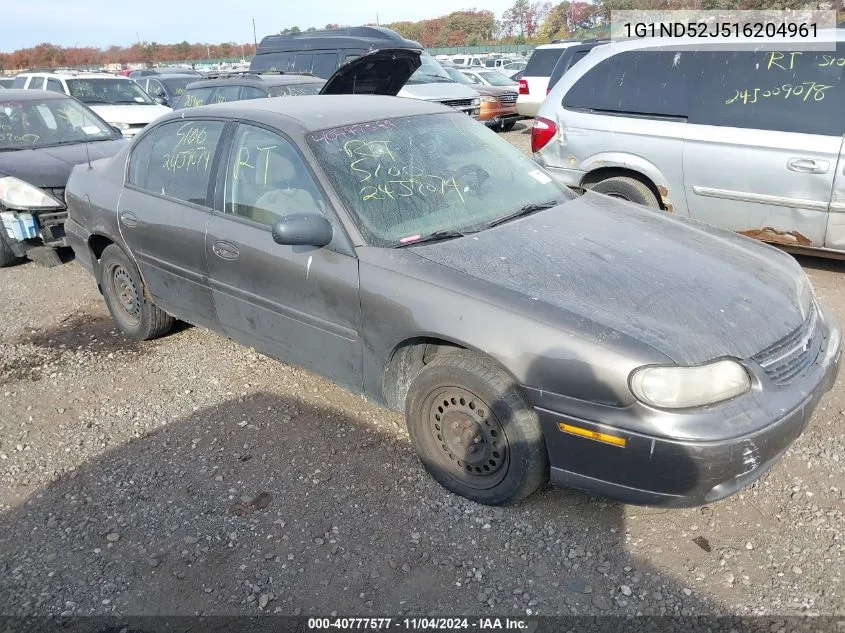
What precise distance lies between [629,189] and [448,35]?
226ft

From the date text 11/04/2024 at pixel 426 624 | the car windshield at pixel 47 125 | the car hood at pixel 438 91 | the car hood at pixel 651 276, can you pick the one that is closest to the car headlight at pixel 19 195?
the car windshield at pixel 47 125

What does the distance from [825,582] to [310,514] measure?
2.11 metres

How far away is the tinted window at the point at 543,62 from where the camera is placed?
562 inches

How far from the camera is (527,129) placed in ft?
52.5

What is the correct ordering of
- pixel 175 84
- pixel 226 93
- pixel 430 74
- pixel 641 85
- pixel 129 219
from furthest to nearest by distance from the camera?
pixel 175 84, pixel 430 74, pixel 226 93, pixel 641 85, pixel 129 219

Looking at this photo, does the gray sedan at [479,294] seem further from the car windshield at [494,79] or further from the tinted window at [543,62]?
the car windshield at [494,79]

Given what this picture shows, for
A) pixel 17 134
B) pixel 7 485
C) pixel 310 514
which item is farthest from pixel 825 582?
pixel 17 134

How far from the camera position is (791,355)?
2621 millimetres

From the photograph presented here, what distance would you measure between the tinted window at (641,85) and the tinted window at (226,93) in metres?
5.00

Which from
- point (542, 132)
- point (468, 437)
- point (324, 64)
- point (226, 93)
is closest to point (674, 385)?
point (468, 437)

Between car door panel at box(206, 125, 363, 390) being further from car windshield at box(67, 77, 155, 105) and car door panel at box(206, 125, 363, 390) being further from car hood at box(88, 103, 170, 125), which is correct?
car windshield at box(67, 77, 155, 105)

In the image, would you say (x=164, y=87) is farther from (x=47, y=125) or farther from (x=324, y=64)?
→ (x=47, y=125)

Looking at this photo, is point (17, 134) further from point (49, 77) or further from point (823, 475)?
point (823, 475)

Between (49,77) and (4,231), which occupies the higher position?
(49,77)
